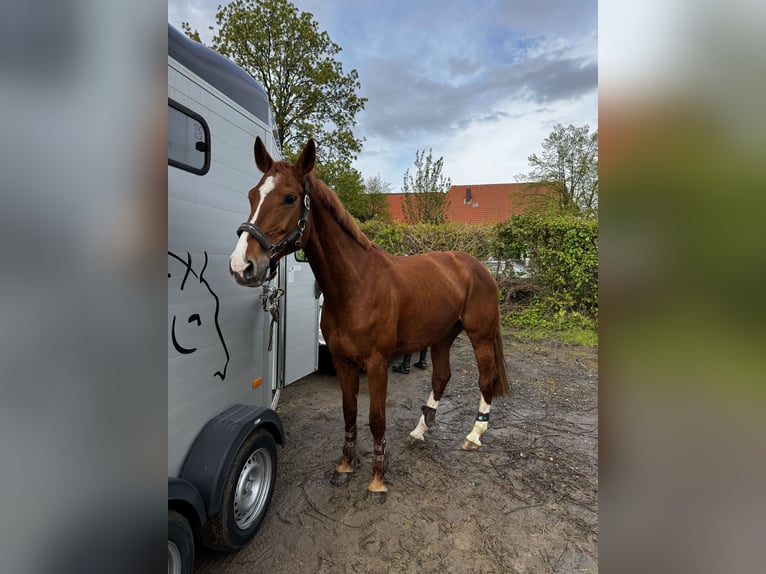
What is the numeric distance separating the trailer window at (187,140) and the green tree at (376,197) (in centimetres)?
1680

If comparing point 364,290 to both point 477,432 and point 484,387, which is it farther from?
point 477,432

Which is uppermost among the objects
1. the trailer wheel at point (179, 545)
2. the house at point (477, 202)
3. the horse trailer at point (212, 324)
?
the house at point (477, 202)

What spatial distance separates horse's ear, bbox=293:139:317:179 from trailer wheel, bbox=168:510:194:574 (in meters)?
1.79

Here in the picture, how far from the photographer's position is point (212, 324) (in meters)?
1.87

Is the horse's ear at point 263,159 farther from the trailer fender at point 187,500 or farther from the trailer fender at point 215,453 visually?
the trailer fender at point 187,500

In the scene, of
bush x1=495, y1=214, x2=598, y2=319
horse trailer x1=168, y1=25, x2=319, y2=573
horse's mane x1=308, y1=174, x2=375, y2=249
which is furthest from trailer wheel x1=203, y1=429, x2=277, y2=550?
bush x1=495, y1=214, x2=598, y2=319

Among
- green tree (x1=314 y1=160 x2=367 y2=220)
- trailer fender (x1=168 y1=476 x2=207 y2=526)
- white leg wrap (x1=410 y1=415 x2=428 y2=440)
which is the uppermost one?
green tree (x1=314 y1=160 x2=367 y2=220)

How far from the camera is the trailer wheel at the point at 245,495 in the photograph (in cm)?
184

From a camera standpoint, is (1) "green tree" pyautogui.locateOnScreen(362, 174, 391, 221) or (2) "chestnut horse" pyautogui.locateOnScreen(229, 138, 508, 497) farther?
(1) "green tree" pyautogui.locateOnScreen(362, 174, 391, 221)

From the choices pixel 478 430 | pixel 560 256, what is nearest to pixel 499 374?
pixel 478 430

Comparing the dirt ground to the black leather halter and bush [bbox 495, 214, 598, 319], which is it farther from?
bush [bbox 495, 214, 598, 319]

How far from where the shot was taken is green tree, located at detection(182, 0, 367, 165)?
12.1 meters

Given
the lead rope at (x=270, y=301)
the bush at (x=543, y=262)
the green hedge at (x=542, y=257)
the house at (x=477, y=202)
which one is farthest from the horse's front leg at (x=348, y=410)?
the house at (x=477, y=202)
